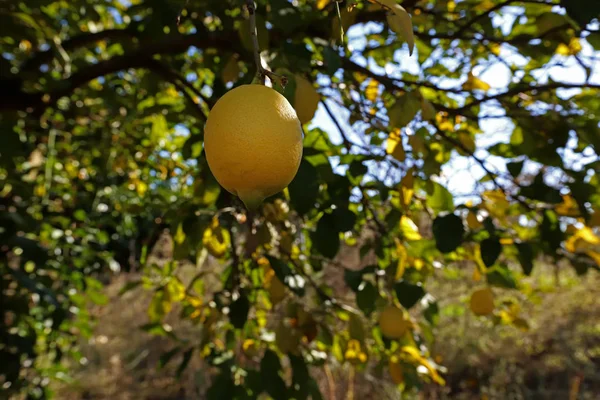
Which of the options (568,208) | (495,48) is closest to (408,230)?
(568,208)

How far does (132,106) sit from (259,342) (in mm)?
1286

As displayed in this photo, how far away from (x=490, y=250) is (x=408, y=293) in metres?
0.24

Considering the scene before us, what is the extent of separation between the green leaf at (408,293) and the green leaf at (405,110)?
1.50 ft

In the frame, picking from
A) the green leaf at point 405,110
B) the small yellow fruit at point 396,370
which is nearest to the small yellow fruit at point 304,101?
the green leaf at point 405,110

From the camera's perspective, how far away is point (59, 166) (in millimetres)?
2795

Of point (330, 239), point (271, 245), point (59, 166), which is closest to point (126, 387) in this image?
point (59, 166)

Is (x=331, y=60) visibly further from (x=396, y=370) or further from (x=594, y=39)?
(x=396, y=370)

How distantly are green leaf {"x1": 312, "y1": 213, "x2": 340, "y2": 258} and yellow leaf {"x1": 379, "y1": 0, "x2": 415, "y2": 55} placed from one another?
65 centimetres

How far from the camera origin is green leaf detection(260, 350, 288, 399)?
4.45 feet

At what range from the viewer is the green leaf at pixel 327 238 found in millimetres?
1197

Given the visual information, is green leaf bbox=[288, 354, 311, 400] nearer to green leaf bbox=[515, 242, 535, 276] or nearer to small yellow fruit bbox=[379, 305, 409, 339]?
small yellow fruit bbox=[379, 305, 409, 339]

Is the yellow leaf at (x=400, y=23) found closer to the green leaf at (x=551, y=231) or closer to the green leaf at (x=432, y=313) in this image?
the green leaf at (x=551, y=231)

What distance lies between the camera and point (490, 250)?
1.25 metres

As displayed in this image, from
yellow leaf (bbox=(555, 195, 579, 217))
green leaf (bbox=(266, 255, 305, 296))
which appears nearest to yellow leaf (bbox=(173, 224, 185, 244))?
green leaf (bbox=(266, 255, 305, 296))
